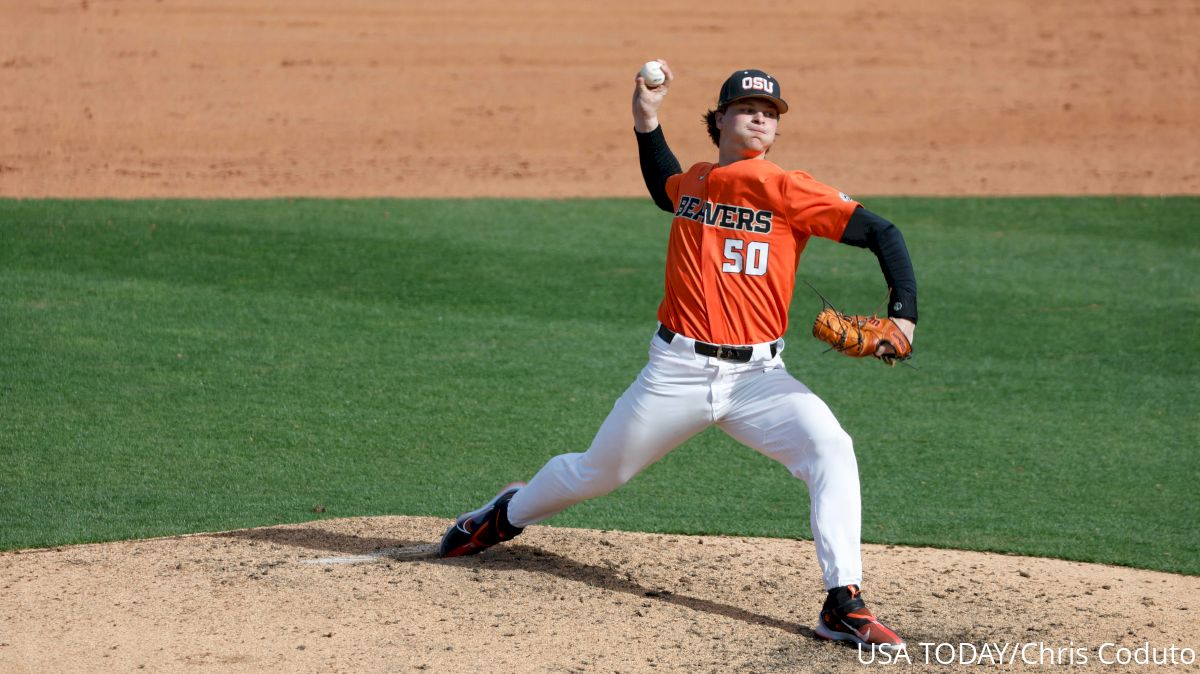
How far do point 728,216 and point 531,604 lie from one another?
5.02 feet

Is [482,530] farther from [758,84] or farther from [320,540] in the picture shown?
[758,84]

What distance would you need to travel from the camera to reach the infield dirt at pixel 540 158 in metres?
4.50

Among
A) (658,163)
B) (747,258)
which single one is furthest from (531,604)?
(658,163)

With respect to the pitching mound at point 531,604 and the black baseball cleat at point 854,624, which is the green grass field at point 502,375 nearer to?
the pitching mound at point 531,604

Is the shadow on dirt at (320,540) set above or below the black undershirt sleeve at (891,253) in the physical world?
below

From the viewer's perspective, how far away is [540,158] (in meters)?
15.0

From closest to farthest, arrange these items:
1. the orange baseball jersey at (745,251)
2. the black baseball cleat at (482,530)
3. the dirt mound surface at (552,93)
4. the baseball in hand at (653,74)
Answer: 1. the orange baseball jersey at (745,251)
2. the baseball in hand at (653,74)
3. the black baseball cleat at (482,530)
4. the dirt mound surface at (552,93)

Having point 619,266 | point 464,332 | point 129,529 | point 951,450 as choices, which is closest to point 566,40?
point 619,266

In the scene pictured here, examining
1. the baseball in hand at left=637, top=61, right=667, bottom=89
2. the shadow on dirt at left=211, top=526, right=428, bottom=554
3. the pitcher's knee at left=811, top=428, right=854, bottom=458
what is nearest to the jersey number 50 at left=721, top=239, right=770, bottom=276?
the pitcher's knee at left=811, top=428, right=854, bottom=458

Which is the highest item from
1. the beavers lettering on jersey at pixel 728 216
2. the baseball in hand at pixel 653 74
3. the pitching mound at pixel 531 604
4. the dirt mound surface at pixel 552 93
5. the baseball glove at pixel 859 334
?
the dirt mound surface at pixel 552 93

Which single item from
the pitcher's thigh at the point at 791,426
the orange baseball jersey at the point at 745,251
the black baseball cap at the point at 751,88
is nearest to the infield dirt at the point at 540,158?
the pitcher's thigh at the point at 791,426

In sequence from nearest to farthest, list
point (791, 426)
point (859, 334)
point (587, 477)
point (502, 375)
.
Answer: point (859, 334)
point (791, 426)
point (587, 477)
point (502, 375)

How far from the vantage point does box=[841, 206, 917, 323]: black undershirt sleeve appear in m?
4.29

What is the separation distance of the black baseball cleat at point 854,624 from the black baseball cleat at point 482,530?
1.27 m
